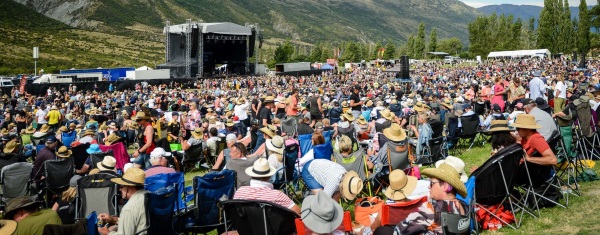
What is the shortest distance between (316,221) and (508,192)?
2.54 meters

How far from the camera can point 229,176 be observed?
6195mm

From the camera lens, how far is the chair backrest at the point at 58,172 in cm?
806

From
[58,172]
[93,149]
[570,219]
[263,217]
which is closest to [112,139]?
[93,149]

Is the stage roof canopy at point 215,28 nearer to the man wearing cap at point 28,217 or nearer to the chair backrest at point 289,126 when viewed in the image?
the chair backrest at point 289,126

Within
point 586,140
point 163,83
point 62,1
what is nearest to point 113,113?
point 586,140

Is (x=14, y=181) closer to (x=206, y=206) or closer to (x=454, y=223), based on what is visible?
(x=206, y=206)

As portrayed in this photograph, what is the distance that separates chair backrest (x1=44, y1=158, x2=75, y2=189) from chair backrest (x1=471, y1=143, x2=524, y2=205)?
6.10m

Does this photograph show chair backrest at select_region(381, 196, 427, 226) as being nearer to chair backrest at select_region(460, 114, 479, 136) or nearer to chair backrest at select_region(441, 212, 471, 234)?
chair backrest at select_region(441, 212, 471, 234)

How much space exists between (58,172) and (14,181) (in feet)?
2.01

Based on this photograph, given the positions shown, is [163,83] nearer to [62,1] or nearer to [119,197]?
[119,197]

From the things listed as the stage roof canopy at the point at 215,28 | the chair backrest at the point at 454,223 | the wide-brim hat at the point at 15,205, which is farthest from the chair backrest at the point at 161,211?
the stage roof canopy at the point at 215,28

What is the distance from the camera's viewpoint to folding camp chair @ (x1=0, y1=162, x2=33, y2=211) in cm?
780

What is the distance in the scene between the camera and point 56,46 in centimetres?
9712

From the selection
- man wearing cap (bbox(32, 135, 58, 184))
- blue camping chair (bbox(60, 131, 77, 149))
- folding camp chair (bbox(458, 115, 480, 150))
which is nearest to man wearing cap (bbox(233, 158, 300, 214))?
man wearing cap (bbox(32, 135, 58, 184))
